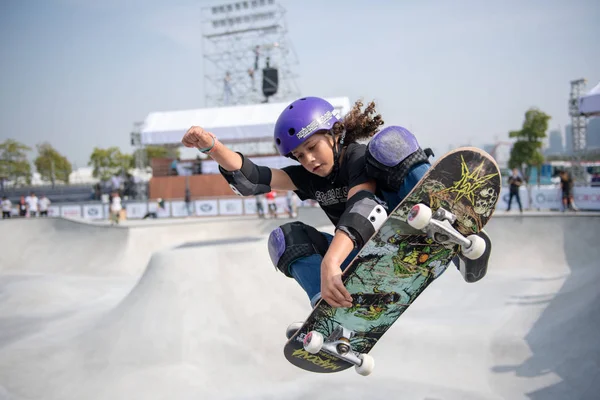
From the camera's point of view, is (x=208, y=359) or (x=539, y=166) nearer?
(x=208, y=359)

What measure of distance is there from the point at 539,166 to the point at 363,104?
46.5 m

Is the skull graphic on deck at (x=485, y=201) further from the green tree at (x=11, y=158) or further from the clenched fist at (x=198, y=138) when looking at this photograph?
the green tree at (x=11, y=158)

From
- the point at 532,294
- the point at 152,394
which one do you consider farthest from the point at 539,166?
the point at 152,394

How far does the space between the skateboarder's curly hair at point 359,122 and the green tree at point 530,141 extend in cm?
4300

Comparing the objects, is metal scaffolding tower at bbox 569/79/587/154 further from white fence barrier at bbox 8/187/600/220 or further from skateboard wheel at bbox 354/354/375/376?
skateboard wheel at bbox 354/354/375/376

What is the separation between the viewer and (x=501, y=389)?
20.1ft

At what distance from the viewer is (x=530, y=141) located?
44.6 metres

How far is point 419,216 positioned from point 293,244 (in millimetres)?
924

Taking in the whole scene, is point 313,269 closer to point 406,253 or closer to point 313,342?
point 313,342

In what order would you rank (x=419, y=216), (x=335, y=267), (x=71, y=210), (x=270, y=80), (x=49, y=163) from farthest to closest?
(x=49, y=163)
(x=270, y=80)
(x=71, y=210)
(x=335, y=267)
(x=419, y=216)

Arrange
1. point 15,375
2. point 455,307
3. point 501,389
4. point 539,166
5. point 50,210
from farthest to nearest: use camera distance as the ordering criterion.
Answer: point 539,166 → point 50,210 → point 455,307 → point 15,375 → point 501,389

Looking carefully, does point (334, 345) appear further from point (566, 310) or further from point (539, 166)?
point (539, 166)

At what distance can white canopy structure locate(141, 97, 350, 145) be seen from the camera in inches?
1180

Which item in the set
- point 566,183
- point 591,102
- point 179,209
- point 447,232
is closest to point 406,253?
point 447,232
